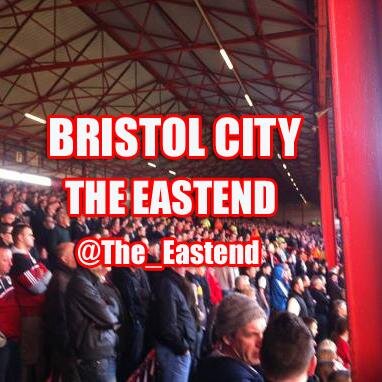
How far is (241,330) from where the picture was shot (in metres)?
2.04

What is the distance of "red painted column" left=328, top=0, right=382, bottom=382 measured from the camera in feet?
4.79

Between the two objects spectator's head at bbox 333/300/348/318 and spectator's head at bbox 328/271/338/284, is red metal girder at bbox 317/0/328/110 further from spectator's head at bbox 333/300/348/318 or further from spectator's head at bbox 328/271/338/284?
spectator's head at bbox 328/271/338/284

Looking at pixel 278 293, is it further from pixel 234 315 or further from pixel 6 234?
pixel 234 315

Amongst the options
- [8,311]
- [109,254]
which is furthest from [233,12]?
[8,311]

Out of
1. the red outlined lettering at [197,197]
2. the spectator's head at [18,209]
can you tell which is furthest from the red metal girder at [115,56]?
the spectator's head at [18,209]

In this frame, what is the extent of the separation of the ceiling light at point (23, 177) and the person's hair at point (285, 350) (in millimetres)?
16971

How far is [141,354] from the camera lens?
184 inches

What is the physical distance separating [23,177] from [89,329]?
52.5 ft

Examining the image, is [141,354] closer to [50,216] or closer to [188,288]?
[188,288]

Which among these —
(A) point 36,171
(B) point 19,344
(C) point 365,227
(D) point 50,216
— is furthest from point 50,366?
(A) point 36,171

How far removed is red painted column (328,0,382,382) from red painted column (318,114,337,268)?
29.1ft

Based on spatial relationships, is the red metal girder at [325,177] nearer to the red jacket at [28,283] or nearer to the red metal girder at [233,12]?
the red metal girder at [233,12]

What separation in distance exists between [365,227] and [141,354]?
3.66 metres

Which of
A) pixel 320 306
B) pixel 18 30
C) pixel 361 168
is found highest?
pixel 18 30
